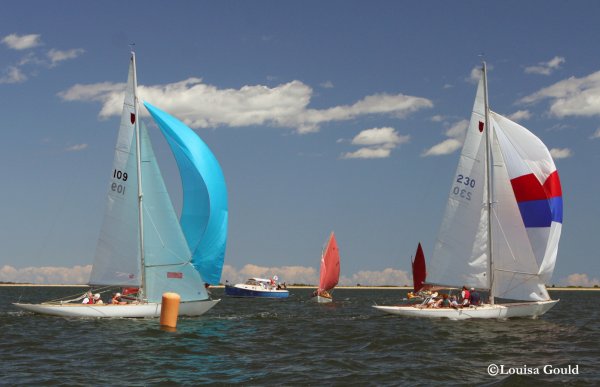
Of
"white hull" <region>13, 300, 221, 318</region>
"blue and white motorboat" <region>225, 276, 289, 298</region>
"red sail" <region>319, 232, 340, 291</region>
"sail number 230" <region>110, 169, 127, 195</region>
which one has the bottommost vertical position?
"white hull" <region>13, 300, 221, 318</region>

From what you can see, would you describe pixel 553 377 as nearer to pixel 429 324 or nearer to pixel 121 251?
pixel 429 324

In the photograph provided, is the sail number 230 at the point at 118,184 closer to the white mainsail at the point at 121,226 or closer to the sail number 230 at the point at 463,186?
the white mainsail at the point at 121,226

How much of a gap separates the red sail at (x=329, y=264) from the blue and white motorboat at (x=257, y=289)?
1571cm

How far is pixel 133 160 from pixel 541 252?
905 inches

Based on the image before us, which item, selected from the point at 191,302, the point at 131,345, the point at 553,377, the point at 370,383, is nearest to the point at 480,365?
the point at 553,377

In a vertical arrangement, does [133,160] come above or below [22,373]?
above

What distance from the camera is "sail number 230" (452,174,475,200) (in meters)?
38.2

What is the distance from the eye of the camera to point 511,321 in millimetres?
36812

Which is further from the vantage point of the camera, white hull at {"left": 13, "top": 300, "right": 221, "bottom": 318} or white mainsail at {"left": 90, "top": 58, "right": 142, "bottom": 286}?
white mainsail at {"left": 90, "top": 58, "right": 142, "bottom": 286}

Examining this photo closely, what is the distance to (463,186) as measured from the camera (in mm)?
38312

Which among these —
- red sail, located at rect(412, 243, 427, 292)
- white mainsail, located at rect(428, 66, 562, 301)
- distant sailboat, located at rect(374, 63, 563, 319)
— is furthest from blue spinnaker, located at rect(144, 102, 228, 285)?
red sail, located at rect(412, 243, 427, 292)

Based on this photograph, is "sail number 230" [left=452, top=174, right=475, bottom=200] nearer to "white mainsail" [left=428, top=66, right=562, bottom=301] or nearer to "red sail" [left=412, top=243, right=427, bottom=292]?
"white mainsail" [left=428, top=66, right=562, bottom=301]

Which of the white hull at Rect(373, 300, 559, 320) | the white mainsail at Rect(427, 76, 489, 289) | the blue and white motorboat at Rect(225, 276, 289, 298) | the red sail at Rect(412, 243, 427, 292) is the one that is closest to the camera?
the white hull at Rect(373, 300, 559, 320)

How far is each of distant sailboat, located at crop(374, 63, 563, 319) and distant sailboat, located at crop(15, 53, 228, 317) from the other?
10260 millimetres
